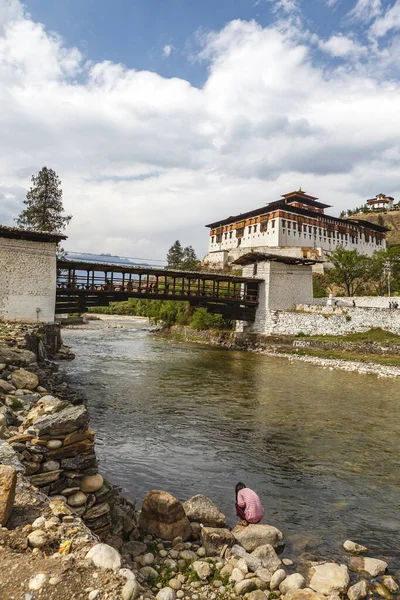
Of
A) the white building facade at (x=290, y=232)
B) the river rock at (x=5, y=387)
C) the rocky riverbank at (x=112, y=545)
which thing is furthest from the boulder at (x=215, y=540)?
the white building facade at (x=290, y=232)

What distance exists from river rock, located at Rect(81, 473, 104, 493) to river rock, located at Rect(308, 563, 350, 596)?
3.04 m

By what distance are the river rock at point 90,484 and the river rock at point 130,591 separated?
2.07 metres

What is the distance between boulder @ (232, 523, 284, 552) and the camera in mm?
5912

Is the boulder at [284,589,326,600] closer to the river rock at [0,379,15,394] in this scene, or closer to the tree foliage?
the river rock at [0,379,15,394]

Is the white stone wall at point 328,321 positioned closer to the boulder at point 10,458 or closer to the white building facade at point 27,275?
the white building facade at point 27,275

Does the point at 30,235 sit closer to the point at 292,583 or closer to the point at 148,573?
the point at 148,573

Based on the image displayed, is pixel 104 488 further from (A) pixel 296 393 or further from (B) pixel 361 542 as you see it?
(A) pixel 296 393

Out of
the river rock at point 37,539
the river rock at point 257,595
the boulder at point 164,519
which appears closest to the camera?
the river rock at point 37,539

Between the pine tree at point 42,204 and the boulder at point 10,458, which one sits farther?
the pine tree at point 42,204

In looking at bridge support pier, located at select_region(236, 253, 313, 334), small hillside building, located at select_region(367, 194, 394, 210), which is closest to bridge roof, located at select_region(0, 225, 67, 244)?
bridge support pier, located at select_region(236, 253, 313, 334)

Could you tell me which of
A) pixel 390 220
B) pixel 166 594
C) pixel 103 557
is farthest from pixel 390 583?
pixel 390 220

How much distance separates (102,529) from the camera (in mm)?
5258

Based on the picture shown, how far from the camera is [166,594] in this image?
421 centimetres

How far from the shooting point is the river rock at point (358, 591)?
16.1 ft
